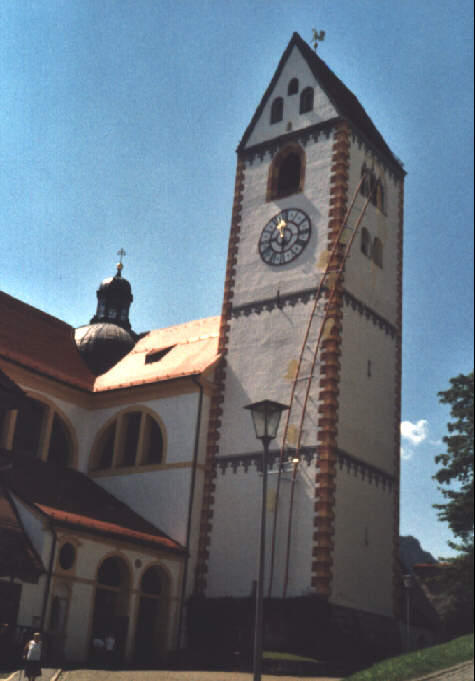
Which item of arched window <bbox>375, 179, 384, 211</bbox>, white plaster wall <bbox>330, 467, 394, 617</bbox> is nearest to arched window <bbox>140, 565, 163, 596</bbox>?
white plaster wall <bbox>330, 467, 394, 617</bbox>

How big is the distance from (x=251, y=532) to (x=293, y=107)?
15660 mm

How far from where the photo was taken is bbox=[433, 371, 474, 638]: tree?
2458 centimetres

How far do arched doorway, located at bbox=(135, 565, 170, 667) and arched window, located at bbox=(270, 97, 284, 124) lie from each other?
55.5 ft

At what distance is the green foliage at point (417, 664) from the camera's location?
18.2 metres

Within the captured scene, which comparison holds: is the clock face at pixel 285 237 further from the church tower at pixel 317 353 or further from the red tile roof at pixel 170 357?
the red tile roof at pixel 170 357

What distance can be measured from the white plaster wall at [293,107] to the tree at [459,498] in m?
10.7

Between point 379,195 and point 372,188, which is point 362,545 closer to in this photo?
point 372,188

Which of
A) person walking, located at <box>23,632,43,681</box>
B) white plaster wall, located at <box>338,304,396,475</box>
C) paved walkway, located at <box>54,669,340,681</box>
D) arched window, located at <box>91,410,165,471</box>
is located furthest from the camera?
arched window, located at <box>91,410,165,471</box>

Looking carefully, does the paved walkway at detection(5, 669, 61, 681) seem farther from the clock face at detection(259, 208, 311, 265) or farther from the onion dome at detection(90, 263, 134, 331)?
the onion dome at detection(90, 263, 134, 331)

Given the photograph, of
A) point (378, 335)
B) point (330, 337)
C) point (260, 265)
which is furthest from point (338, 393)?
point (260, 265)

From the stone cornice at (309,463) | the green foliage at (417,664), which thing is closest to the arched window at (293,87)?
the stone cornice at (309,463)

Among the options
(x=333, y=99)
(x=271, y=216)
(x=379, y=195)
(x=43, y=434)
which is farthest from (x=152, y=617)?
(x=333, y=99)

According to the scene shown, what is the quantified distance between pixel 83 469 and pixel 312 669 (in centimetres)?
1228

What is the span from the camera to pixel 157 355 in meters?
32.4
